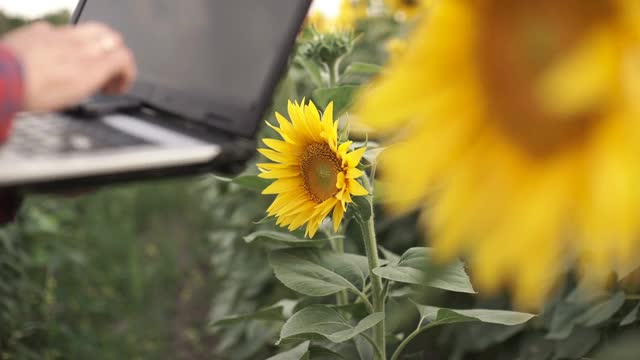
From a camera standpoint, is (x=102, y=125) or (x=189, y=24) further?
(x=189, y=24)

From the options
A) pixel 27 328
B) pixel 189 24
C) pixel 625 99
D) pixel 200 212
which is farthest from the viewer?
pixel 200 212

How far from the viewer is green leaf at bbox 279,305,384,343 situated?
82cm

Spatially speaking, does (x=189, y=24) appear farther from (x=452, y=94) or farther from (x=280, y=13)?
(x=452, y=94)

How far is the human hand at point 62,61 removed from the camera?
19.4 inches

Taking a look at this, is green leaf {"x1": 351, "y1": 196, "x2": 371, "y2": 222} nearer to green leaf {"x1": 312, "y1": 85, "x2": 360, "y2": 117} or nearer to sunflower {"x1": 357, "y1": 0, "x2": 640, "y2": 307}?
green leaf {"x1": 312, "y1": 85, "x2": 360, "y2": 117}

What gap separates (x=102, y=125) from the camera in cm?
66

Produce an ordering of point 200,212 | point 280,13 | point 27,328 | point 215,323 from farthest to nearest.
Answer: point 200,212, point 27,328, point 215,323, point 280,13

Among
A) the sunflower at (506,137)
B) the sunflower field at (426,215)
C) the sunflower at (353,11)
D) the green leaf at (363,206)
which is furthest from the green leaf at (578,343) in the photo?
the sunflower at (353,11)

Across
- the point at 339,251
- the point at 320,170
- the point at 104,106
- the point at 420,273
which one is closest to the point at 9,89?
the point at 104,106

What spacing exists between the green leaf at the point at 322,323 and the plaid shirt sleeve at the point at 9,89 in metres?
0.41

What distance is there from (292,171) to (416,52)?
21.0 inches

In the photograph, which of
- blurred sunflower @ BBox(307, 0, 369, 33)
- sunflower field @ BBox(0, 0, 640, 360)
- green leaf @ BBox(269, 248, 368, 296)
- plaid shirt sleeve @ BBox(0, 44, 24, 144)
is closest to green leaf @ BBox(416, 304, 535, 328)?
sunflower field @ BBox(0, 0, 640, 360)

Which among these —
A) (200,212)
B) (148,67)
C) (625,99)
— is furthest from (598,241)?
(200,212)

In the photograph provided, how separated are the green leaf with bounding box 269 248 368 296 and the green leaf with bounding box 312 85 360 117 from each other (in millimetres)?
161
